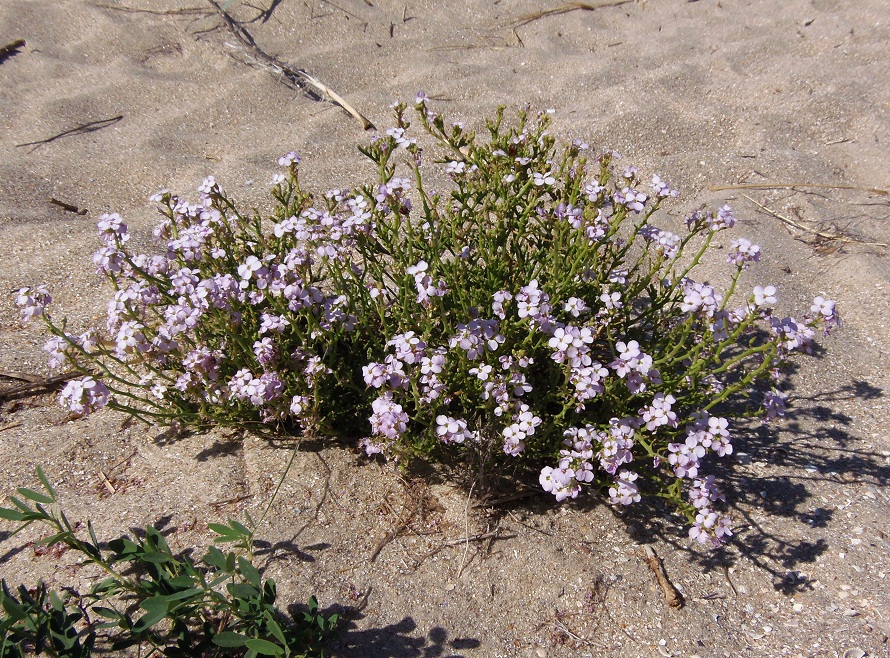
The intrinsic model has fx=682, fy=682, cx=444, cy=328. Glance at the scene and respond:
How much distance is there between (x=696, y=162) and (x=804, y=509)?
2.24 m

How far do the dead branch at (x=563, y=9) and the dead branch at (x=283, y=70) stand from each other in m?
1.68

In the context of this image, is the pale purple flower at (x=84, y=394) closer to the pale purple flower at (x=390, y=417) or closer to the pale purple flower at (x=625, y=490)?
the pale purple flower at (x=390, y=417)

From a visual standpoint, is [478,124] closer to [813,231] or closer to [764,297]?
[813,231]

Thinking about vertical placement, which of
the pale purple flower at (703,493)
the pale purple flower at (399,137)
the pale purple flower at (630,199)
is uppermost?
the pale purple flower at (399,137)

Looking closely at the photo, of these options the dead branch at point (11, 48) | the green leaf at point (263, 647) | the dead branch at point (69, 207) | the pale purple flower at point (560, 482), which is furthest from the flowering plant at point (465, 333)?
the dead branch at point (11, 48)

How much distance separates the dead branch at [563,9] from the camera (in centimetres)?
513

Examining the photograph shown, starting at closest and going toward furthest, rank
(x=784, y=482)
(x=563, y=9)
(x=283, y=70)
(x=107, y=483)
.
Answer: (x=107, y=483)
(x=784, y=482)
(x=283, y=70)
(x=563, y=9)

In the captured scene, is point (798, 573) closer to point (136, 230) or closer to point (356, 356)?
point (356, 356)

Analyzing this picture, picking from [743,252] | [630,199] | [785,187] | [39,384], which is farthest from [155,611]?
[785,187]

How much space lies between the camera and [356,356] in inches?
90.2

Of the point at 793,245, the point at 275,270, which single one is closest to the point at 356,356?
the point at 275,270

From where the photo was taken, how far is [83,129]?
4.02 m

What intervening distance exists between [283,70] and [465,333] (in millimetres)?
3318

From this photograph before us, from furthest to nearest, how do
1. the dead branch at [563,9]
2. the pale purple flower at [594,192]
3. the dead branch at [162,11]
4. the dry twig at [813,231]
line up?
1. the dead branch at [563,9]
2. the dead branch at [162,11]
3. the dry twig at [813,231]
4. the pale purple flower at [594,192]
